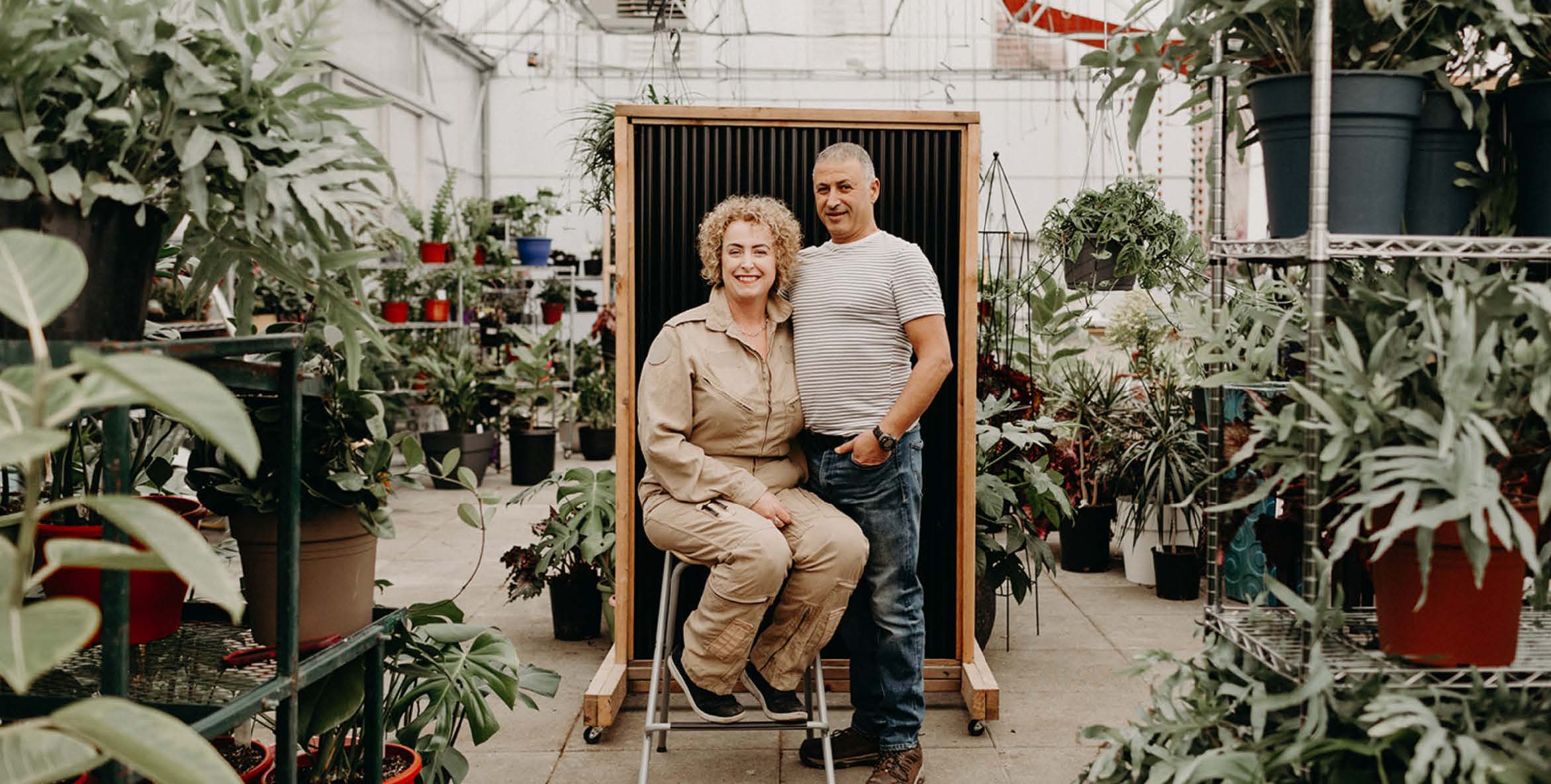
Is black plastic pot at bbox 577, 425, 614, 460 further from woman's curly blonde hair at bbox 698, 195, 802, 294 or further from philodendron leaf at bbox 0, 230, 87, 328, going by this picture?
philodendron leaf at bbox 0, 230, 87, 328

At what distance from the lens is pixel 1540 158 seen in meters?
1.86

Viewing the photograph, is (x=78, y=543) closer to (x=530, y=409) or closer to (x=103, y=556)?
(x=103, y=556)

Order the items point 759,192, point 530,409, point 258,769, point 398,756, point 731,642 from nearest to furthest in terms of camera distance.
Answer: point 258,769, point 398,756, point 731,642, point 759,192, point 530,409

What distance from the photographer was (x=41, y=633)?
0.79 metres

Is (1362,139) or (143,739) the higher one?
(1362,139)

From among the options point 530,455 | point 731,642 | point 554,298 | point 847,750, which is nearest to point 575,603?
point 847,750

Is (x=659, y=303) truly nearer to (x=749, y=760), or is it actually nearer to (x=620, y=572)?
(x=620, y=572)

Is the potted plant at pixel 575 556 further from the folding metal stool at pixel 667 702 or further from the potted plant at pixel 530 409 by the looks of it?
the potted plant at pixel 530 409

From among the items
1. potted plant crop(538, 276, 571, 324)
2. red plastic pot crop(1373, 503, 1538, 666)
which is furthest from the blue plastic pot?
red plastic pot crop(1373, 503, 1538, 666)

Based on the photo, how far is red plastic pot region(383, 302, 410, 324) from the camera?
7766 mm

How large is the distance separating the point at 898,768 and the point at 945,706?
658mm

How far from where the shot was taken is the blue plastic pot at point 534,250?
8922 millimetres

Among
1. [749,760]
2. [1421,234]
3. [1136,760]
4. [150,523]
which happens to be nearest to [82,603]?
[150,523]

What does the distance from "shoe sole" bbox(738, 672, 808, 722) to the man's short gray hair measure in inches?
49.1
